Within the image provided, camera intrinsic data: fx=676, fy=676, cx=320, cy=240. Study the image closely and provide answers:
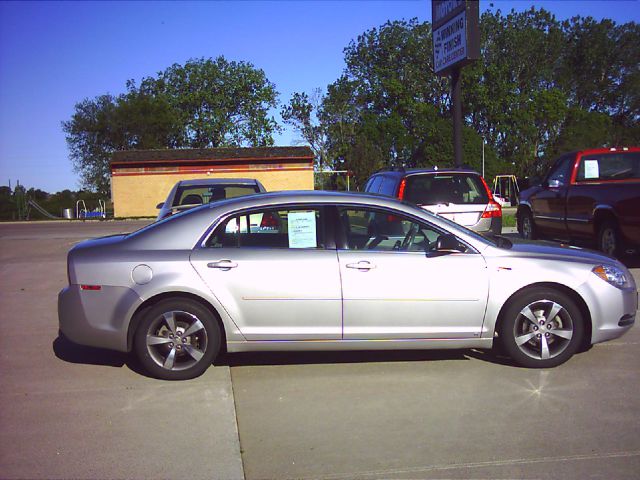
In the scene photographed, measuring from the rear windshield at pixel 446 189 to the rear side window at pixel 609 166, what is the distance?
2.55m

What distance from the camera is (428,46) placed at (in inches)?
2525

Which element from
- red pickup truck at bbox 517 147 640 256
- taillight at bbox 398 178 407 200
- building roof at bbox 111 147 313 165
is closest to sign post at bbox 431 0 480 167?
red pickup truck at bbox 517 147 640 256

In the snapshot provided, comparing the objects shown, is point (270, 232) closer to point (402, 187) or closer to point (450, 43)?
point (402, 187)

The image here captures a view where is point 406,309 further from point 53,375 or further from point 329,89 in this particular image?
point 329,89

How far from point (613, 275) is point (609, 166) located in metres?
6.55

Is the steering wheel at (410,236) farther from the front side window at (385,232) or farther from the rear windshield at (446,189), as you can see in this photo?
the rear windshield at (446,189)

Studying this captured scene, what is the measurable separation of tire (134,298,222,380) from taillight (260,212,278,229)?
2.93ft

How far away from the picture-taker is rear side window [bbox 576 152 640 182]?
1152 cm

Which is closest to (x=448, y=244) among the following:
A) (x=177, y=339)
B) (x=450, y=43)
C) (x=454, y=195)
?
(x=177, y=339)

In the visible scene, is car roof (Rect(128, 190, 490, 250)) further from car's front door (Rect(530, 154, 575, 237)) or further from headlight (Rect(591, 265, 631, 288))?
car's front door (Rect(530, 154, 575, 237))

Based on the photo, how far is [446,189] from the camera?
10.5 metres

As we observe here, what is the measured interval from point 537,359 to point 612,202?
5.91 metres

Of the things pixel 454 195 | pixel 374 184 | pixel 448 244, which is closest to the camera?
pixel 448 244

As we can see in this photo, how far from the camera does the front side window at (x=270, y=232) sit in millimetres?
5684
